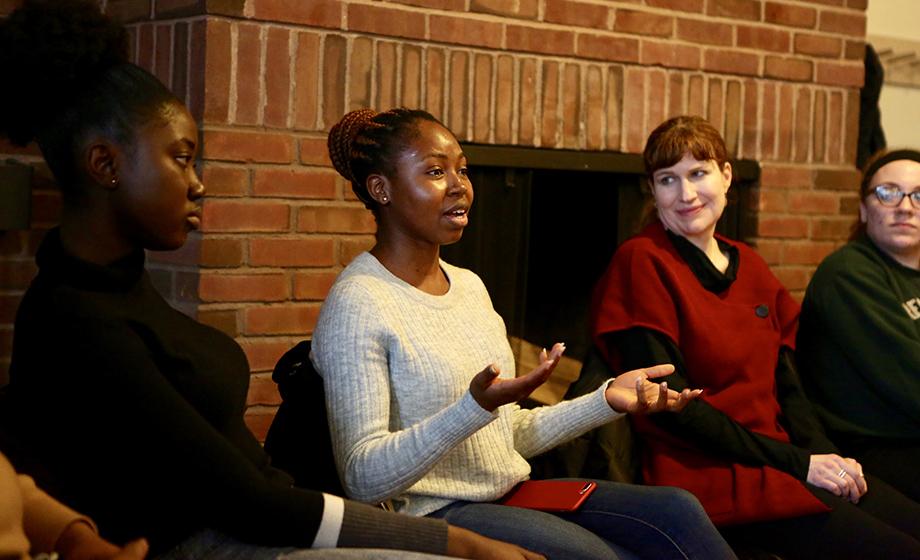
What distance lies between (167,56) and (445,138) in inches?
33.2

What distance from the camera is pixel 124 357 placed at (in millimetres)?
1621

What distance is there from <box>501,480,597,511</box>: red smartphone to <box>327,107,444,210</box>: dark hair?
0.58 m

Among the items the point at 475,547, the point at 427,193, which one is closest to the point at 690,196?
the point at 427,193

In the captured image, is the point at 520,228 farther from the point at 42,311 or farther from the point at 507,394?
the point at 42,311

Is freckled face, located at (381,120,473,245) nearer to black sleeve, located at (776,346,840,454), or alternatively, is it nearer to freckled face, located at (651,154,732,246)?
freckled face, located at (651,154,732,246)

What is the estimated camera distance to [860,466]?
2.72 m

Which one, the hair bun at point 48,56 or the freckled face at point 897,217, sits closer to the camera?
the hair bun at point 48,56

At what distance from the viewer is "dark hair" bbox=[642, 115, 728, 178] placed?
109 inches

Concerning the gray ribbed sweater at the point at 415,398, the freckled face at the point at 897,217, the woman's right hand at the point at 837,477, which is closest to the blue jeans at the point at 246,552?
the gray ribbed sweater at the point at 415,398

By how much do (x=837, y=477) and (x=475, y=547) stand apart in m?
1.06

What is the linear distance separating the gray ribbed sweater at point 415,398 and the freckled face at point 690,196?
2.04ft

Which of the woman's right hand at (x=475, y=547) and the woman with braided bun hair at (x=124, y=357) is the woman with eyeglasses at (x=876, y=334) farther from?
the woman with braided bun hair at (x=124, y=357)

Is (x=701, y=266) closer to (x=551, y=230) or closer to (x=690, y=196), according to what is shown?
(x=690, y=196)

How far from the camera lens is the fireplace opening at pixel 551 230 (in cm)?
318
